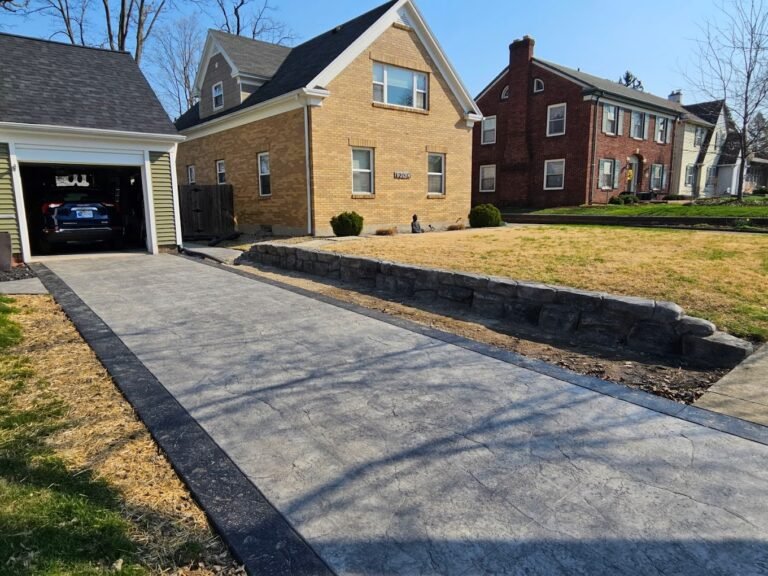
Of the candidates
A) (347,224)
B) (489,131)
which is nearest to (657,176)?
(489,131)

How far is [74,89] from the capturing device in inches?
490

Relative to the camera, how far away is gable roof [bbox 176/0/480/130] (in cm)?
1568

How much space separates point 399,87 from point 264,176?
5856mm

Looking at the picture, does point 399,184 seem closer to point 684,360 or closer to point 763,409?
point 684,360

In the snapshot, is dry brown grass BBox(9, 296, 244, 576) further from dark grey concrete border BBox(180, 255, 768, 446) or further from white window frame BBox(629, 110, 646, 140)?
white window frame BBox(629, 110, 646, 140)

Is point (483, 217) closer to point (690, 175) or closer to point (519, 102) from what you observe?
point (519, 102)

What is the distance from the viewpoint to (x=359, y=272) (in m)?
8.44

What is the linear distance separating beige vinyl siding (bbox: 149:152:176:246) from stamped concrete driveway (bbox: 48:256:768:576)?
351 inches

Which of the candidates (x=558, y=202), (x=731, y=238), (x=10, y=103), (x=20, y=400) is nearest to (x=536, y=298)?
(x=20, y=400)

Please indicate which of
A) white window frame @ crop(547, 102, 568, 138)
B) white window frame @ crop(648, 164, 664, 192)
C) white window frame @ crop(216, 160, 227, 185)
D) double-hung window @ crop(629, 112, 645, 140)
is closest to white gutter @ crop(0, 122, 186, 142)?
white window frame @ crop(216, 160, 227, 185)

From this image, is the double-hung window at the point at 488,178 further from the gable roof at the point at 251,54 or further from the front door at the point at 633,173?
the gable roof at the point at 251,54

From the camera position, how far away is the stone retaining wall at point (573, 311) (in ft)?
14.9

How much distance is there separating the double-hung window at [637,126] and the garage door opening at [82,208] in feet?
92.7

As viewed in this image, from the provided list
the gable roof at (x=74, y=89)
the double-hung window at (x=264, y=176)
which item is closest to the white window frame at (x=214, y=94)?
the double-hung window at (x=264, y=176)
